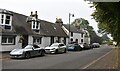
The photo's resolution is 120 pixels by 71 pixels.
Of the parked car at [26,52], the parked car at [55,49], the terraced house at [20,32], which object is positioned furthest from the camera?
the parked car at [55,49]

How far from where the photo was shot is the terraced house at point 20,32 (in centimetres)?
3553

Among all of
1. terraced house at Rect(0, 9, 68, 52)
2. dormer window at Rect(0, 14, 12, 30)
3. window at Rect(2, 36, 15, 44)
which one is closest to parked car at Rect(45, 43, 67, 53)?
terraced house at Rect(0, 9, 68, 52)

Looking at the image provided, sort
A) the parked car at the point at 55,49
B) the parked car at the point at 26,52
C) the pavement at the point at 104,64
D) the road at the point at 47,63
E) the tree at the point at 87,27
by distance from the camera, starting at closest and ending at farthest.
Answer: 1. the pavement at the point at 104,64
2. the road at the point at 47,63
3. the parked car at the point at 26,52
4. the parked car at the point at 55,49
5. the tree at the point at 87,27

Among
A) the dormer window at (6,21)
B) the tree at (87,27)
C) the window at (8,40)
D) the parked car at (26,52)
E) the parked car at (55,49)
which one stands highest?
the tree at (87,27)

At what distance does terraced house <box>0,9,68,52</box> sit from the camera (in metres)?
35.5

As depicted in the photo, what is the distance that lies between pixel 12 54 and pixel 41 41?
68.2 feet

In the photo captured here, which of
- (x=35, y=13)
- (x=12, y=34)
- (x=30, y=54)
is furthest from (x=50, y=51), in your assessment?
(x=35, y=13)

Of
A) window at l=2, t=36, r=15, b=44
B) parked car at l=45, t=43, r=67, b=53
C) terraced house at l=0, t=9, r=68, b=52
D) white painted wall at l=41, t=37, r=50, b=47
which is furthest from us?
white painted wall at l=41, t=37, r=50, b=47

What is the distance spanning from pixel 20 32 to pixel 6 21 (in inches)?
127

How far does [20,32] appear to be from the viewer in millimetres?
38938

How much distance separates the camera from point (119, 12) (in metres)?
10.6

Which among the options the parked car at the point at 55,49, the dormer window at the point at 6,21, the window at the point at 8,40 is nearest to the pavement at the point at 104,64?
the parked car at the point at 55,49

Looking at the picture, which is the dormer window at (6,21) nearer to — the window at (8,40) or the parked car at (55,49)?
the window at (8,40)

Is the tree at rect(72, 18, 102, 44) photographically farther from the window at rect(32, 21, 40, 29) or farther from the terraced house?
the window at rect(32, 21, 40, 29)
